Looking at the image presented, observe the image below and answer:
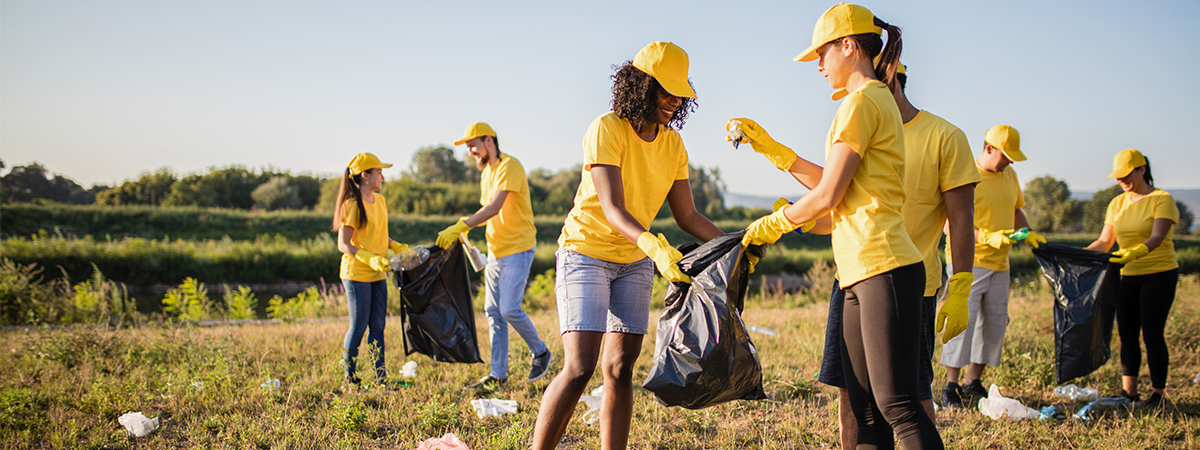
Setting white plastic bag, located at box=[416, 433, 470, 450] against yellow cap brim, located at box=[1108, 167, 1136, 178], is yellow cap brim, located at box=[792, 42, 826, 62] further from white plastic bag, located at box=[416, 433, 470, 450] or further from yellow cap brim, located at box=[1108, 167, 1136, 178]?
yellow cap brim, located at box=[1108, 167, 1136, 178]

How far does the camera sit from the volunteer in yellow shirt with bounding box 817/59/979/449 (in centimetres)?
211

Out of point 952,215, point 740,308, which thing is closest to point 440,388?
point 740,308

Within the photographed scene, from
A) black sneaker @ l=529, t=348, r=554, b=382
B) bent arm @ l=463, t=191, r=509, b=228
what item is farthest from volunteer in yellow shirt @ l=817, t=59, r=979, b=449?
bent arm @ l=463, t=191, r=509, b=228

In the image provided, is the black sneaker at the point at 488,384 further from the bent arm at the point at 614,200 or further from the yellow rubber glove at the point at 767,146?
the yellow rubber glove at the point at 767,146

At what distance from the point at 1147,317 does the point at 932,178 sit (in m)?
2.70

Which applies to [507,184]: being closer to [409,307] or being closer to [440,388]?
[409,307]

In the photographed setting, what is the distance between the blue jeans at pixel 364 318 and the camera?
12.3ft

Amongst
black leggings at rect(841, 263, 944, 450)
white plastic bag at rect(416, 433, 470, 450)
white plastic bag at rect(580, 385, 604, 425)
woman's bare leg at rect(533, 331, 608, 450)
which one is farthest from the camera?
white plastic bag at rect(580, 385, 604, 425)

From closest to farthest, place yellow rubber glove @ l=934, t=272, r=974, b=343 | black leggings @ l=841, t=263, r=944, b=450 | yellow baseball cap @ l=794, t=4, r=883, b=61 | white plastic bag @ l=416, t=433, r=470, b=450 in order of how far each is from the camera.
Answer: black leggings @ l=841, t=263, r=944, b=450 < yellow baseball cap @ l=794, t=4, r=883, b=61 < yellow rubber glove @ l=934, t=272, r=974, b=343 < white plastic bag @ l=416, t=433, r=470, b=450

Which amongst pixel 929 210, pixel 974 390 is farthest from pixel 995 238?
pixel 929 210

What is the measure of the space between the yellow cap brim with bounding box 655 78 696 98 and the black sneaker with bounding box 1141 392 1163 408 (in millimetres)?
3521

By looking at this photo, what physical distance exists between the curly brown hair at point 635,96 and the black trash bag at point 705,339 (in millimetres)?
501

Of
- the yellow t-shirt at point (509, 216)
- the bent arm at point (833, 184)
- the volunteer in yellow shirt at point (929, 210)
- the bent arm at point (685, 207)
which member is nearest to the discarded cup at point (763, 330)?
the yellow t-shirt at point (509, 216)

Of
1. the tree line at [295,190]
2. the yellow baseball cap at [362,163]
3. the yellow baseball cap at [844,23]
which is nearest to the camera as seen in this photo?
the yellow baseball cap at [844,23]
